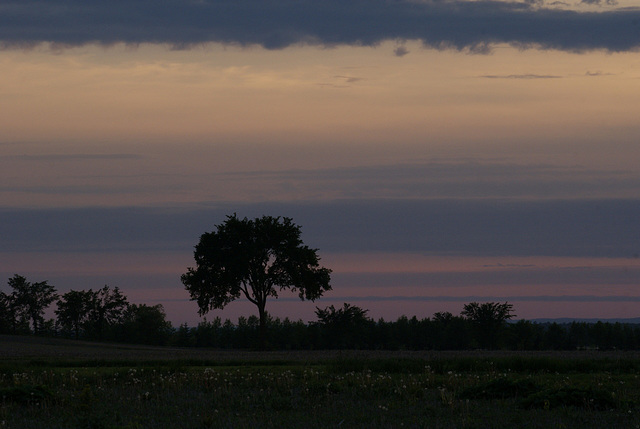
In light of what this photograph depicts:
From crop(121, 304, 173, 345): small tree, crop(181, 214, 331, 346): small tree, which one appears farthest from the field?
crop(121, 304, 173, 345): small tree

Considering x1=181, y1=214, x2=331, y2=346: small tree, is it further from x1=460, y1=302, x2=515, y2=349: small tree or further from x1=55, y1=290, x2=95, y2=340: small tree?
x1=55, y1=290, x2=95, y2=340: small tree

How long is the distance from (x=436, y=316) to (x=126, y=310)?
5490 centimetres

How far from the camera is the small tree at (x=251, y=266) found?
74.2 meters

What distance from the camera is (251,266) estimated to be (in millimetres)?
74625

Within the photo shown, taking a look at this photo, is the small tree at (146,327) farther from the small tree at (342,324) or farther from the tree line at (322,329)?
the small tree at (342,324)

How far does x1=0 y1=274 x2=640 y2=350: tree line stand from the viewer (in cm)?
8500

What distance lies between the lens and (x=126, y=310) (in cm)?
12469

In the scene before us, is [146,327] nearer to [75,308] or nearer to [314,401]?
[75,308]

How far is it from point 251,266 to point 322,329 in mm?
22823

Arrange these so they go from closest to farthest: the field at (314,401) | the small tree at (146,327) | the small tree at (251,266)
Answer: the field at (314,401), the small tree at (251,266), the small tree at (146,327)

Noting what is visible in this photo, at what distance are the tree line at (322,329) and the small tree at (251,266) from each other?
5.25 metres

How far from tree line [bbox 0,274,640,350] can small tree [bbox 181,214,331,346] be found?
525 cm

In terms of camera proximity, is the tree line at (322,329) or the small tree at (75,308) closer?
the tree line at (322,329)

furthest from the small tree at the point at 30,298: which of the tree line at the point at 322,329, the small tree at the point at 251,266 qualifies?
the small tree at the point at 251,266
